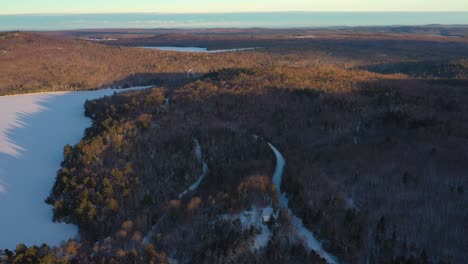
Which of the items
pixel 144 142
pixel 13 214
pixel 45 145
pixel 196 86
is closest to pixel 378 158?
pixel 144 142

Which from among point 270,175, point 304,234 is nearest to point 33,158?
point 270,175

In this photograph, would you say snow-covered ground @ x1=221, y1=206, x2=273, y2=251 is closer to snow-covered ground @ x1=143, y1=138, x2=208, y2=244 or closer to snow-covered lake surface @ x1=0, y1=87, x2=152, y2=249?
snow-covered ground @ x1=143, y1=138, x2=208, y2=244

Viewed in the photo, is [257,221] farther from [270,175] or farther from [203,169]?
→ [203,169]

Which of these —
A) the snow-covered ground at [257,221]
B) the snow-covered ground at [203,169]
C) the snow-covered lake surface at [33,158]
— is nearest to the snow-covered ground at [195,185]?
the snow-covered ground at [203,169]

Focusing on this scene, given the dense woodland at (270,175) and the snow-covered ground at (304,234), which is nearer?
the snow-covered ground at (304,234)

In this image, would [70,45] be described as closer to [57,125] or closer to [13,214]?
[57,125]

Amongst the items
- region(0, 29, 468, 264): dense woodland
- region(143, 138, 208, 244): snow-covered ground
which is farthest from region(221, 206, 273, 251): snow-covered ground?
region(143, 138, 208, 244): snow-covered ground

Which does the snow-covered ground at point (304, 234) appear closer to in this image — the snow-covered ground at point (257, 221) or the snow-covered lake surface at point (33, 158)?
the snow-covered ground at point (257, 221)
